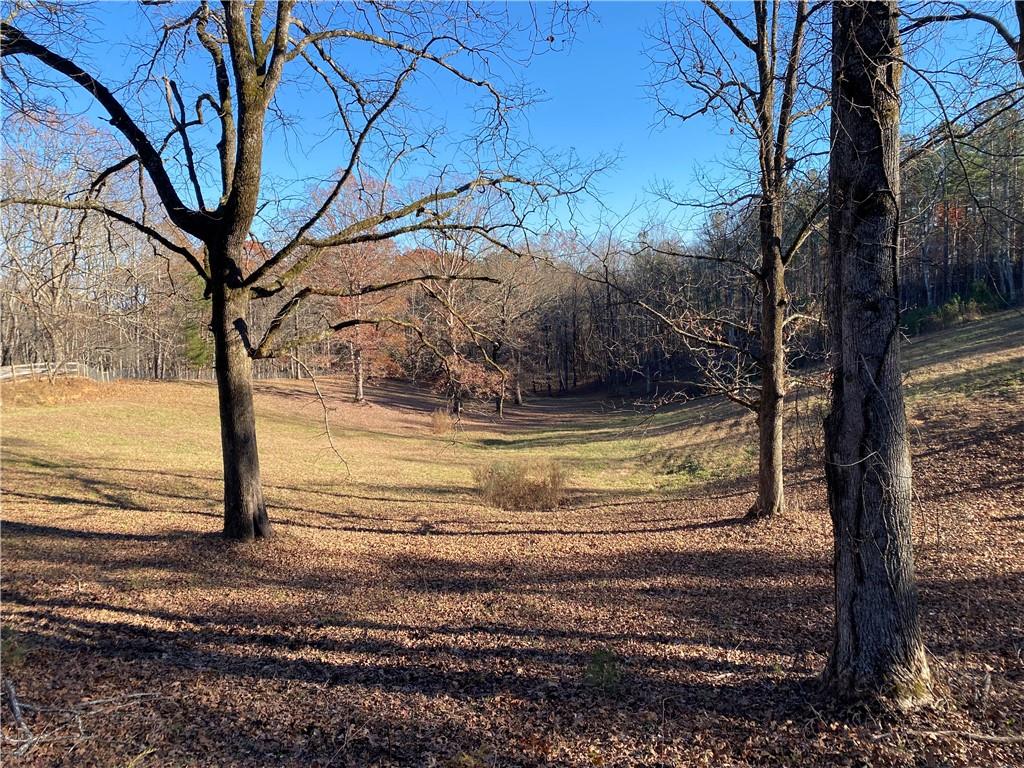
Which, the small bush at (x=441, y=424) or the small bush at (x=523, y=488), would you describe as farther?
the small bush at (x=441, y=424)

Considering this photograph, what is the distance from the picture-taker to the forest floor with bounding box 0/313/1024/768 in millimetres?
3398

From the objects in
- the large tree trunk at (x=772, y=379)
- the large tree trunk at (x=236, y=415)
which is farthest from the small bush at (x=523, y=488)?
the large tree trunk at (x=236, y=415)

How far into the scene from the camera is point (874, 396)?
3465mm

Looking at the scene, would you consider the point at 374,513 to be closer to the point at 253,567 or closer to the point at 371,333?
the point at 253,567

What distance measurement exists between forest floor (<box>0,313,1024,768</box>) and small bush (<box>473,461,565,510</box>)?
1.82 ft

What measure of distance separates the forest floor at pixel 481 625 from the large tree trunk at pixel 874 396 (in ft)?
0.89

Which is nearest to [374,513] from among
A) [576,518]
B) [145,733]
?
[576,518]

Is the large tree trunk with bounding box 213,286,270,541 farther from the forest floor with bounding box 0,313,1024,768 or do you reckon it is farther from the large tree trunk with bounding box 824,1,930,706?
the large tree trunk with bounding box 824,1,930,706

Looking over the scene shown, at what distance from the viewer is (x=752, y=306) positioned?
857 centimetres

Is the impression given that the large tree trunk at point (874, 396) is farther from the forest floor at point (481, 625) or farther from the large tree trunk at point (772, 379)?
the large tree trunk at point (772, 379)

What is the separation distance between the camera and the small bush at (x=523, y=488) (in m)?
12.6

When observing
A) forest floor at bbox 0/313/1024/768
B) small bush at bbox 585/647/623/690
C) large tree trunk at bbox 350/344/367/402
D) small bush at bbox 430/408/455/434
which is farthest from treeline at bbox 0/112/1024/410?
large tree trunk at bbox 350/344/367/402

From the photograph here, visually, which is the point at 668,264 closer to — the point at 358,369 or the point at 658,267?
the point at 658,267

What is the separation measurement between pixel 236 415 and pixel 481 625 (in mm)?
3967
